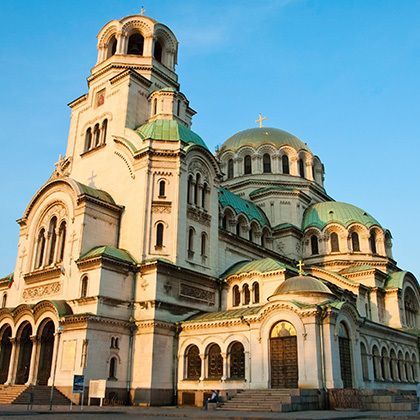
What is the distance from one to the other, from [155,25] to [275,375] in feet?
98.5

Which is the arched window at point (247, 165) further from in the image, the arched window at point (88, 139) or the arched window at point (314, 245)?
the arched window at point (88, 139)

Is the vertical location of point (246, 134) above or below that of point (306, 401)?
above

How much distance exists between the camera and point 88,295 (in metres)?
27.9

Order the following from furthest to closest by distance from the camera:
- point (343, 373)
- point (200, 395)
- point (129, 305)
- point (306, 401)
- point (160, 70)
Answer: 1. point (160, 70)
2. point (129, 305)
3. point (200, 395)
4. point (343, 373)
5. point (306, 401)

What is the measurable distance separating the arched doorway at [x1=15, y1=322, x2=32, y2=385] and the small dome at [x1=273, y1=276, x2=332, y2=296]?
16.2 meters

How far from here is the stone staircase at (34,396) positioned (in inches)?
988

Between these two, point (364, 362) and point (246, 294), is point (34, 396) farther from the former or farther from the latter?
point (364, 362)

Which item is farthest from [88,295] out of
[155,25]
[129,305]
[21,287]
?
[155,25]

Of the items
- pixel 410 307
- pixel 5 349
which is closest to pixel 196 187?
pixel 5 349

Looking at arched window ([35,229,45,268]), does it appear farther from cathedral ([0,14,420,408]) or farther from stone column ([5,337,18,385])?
stone column ([5,337,18,385])

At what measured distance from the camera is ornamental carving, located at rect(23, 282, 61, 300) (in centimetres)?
3044

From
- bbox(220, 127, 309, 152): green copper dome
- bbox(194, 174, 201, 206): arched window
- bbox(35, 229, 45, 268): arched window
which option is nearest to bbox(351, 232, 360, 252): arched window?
bbox(220, 127, 309, 152): green copper dome

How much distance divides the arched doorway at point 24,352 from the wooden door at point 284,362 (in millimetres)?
15594

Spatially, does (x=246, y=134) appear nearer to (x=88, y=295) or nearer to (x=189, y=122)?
(x=189, y=122)
